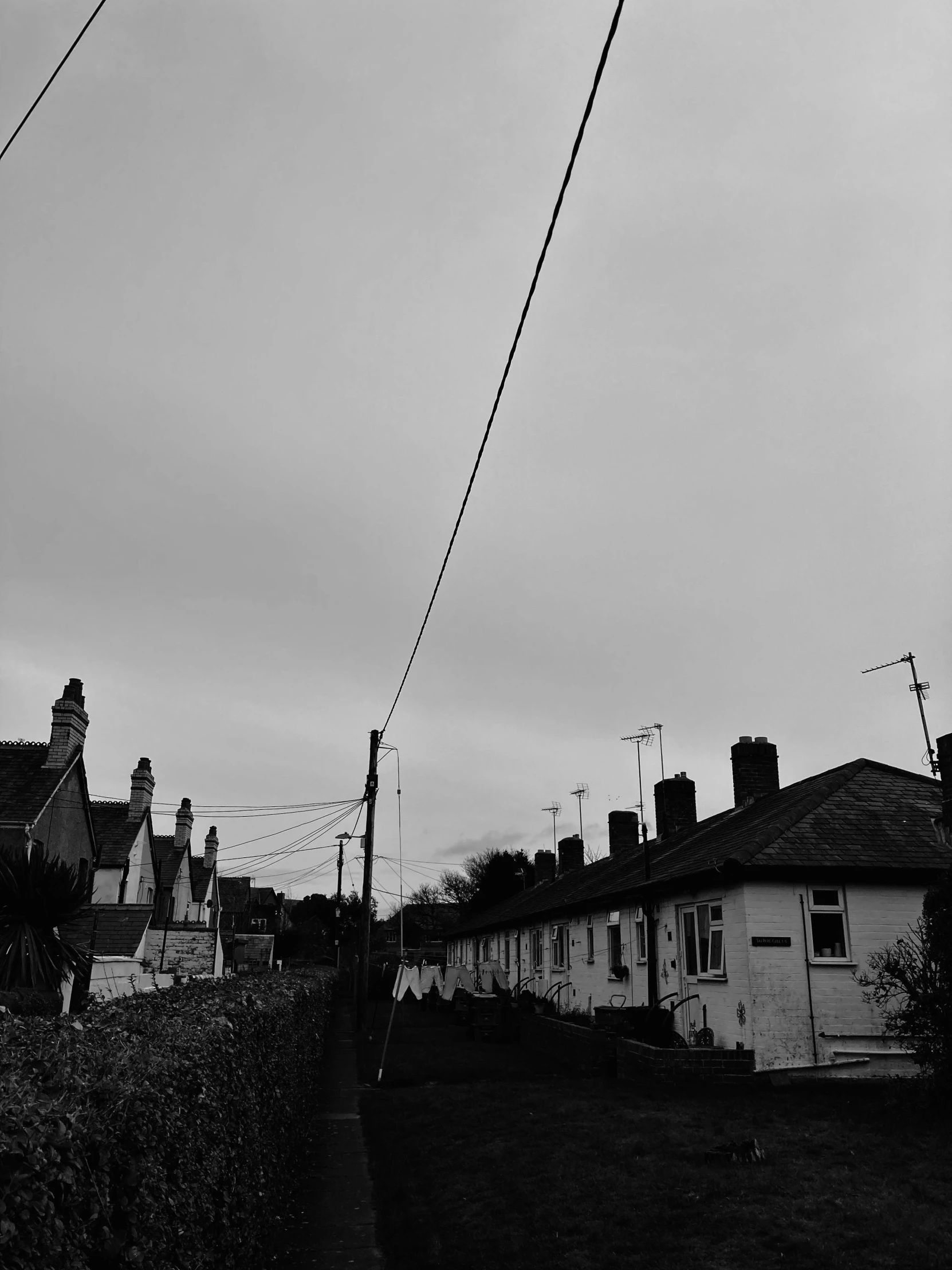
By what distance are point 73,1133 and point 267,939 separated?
56.0 m

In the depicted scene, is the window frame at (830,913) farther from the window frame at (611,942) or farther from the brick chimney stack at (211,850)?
the brick chimney stack at (211,850)

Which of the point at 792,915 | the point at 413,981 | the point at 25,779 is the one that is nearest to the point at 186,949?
the point at 25,779

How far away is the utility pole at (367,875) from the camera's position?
1022 inches

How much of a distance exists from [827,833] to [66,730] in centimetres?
2261

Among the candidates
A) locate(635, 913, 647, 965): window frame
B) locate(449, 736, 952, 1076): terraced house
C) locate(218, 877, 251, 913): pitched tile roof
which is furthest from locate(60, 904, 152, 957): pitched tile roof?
locate(218, 877, 251, 913): pitched tile roof

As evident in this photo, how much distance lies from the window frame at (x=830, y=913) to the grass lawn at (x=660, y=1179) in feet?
6.05

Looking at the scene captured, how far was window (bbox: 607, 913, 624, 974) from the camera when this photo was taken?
71.4 feet

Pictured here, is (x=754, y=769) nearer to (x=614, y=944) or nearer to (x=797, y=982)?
(x=614, y=944)

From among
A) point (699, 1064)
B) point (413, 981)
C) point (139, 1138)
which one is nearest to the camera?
point (139, 1138)

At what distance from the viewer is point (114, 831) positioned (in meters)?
36.6

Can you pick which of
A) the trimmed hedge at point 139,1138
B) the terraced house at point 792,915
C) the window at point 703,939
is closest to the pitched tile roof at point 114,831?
the terraced house at point 792,915

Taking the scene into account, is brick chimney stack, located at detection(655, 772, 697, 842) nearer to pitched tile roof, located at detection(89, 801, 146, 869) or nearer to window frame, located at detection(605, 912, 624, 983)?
window frame, located at detection(605, 912, 624, 983)

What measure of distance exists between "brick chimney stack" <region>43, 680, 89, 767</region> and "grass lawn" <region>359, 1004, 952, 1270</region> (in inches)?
735

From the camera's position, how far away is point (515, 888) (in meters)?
65.6
